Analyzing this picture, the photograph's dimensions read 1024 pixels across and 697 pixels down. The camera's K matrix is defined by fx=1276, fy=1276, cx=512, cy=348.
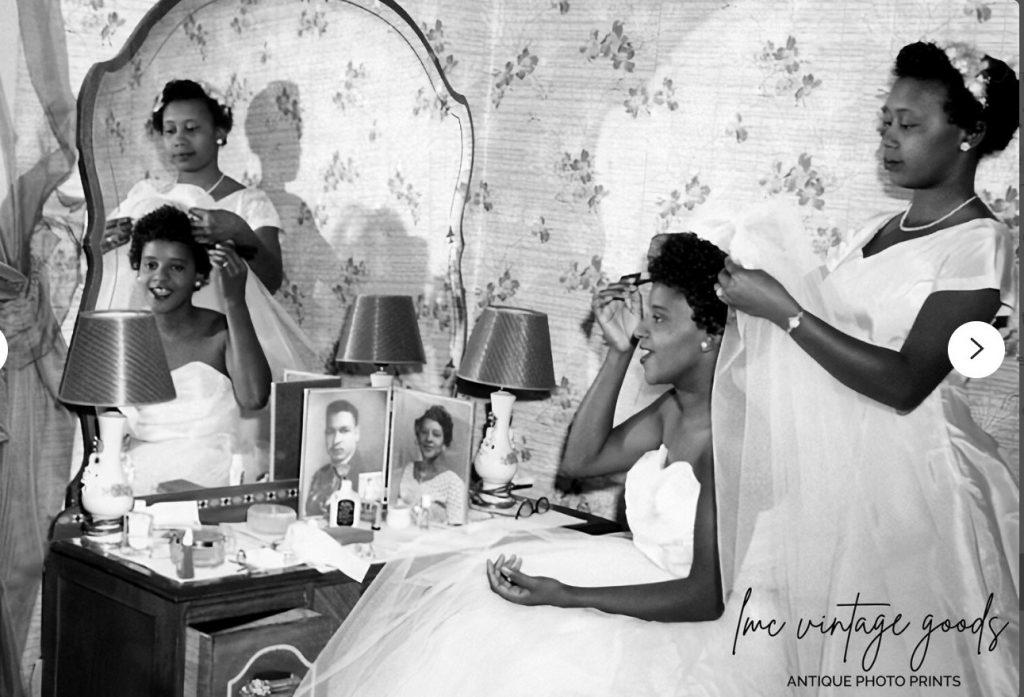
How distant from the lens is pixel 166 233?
2.89 m

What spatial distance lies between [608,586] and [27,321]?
1.36 m

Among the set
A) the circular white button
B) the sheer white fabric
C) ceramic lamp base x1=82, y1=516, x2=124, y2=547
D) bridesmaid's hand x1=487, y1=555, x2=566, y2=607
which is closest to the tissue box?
bridesmaid's hand x1=487, y1=555, x2=566, y2=607

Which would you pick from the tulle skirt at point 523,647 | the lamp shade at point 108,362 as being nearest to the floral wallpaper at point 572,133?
the lamp shade at point 108,362

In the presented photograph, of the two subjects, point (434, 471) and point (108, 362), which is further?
point (434, 471)

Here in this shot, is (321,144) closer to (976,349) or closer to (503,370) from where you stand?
(503,370)

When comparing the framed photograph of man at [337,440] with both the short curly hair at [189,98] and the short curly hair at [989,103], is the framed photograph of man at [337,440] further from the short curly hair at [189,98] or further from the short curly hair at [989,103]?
the short curly hair at [989,103]

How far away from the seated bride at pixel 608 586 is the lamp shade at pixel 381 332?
546 millimetres

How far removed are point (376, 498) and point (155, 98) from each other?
1092 millimetres

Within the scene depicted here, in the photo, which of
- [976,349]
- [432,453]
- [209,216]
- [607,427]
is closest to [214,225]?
[209,216]

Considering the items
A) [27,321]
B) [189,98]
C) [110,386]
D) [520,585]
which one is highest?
[189,98]

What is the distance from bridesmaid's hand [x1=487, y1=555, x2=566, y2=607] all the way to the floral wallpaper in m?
0.63

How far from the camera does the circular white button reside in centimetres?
255

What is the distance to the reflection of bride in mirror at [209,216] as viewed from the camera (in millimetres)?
2820

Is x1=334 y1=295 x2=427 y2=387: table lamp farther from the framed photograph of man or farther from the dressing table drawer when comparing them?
the dressing table drawer
